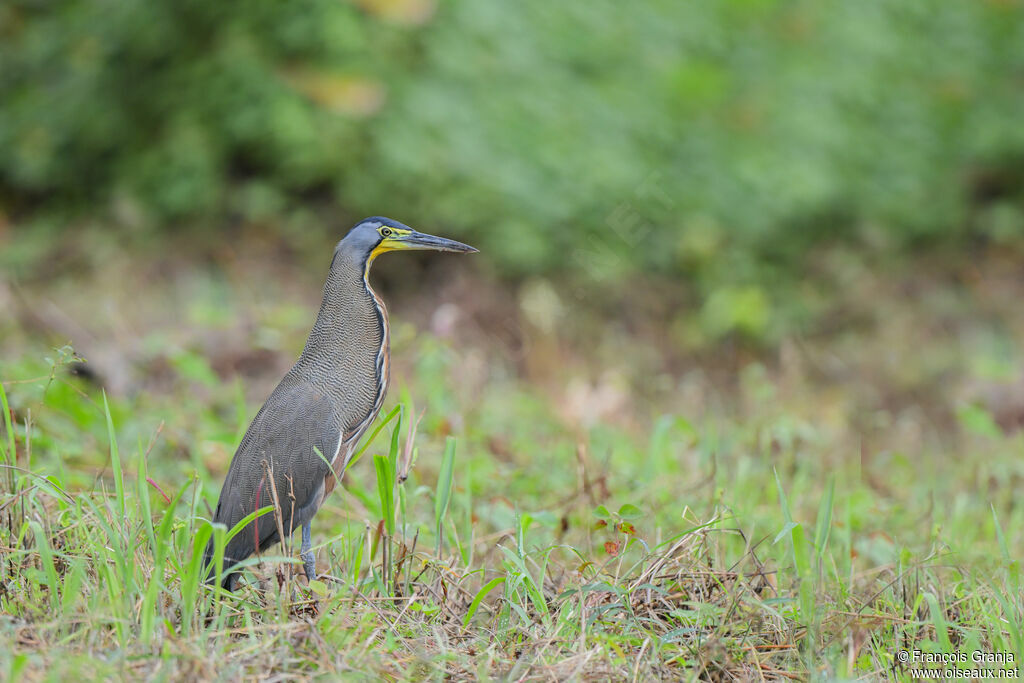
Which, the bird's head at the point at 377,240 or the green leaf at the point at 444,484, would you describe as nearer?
the green leaf at the point at 444,484

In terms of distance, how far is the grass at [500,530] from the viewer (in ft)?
7.95

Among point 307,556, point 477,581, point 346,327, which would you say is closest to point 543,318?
point 477,581

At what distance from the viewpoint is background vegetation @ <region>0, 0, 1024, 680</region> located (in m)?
2.64

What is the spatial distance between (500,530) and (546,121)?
211 inches

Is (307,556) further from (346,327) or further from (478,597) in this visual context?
(346,327)

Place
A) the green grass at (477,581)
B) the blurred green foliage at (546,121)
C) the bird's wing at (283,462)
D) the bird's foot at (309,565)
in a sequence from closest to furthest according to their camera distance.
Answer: the green grass at (477,581) < the bird's foot at (309,565) < the bird's wing at (283,462) < the blurred green foliage at (546,121)

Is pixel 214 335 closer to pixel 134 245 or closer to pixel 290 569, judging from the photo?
pixel 134 245

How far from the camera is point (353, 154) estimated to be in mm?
7883

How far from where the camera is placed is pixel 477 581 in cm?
314

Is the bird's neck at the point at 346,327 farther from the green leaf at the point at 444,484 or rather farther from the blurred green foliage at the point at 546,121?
the blurred green foliage at the point at 546,121

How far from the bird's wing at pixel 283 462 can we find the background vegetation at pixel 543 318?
0.22 metres

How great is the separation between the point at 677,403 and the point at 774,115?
12.9 feet

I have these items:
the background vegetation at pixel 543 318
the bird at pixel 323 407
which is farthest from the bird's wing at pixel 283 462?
the background vegetation at pixel 543 318

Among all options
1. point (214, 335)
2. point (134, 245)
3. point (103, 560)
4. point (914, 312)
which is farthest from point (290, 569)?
point (914, 312)
